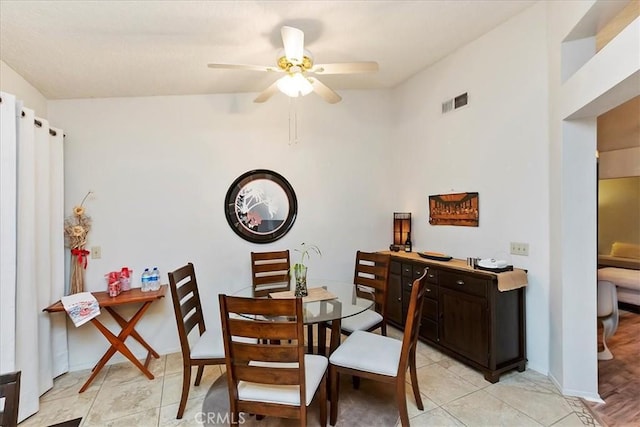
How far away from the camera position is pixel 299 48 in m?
2.01

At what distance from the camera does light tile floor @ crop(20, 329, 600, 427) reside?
2045 millimetres

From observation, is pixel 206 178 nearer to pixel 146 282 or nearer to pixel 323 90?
pixel 146 282

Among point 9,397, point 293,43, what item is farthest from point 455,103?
point 9,397

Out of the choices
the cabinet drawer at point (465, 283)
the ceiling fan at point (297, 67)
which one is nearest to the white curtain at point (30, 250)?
the ceiling fan at point (297, 67)

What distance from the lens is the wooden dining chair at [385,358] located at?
1.82 meters

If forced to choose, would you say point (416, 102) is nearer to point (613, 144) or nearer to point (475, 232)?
point (475, 232)

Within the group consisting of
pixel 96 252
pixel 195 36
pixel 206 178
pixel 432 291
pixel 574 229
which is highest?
pixel 195 36

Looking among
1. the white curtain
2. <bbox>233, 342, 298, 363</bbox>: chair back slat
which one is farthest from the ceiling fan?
<bbox>233, 342, 298, 363</bbox>: chair back slat

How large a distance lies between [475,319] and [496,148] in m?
1.61

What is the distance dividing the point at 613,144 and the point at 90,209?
655 cm

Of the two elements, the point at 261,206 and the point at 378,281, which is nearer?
the point at 378,281

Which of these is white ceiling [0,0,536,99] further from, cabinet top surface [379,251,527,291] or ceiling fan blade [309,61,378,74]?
cabinet top surface [379,251,527,291]

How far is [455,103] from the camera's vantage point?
3234 mm

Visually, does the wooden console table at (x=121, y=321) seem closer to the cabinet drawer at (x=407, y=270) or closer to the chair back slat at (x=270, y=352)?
the chair back slat at (x=270, y=352)
